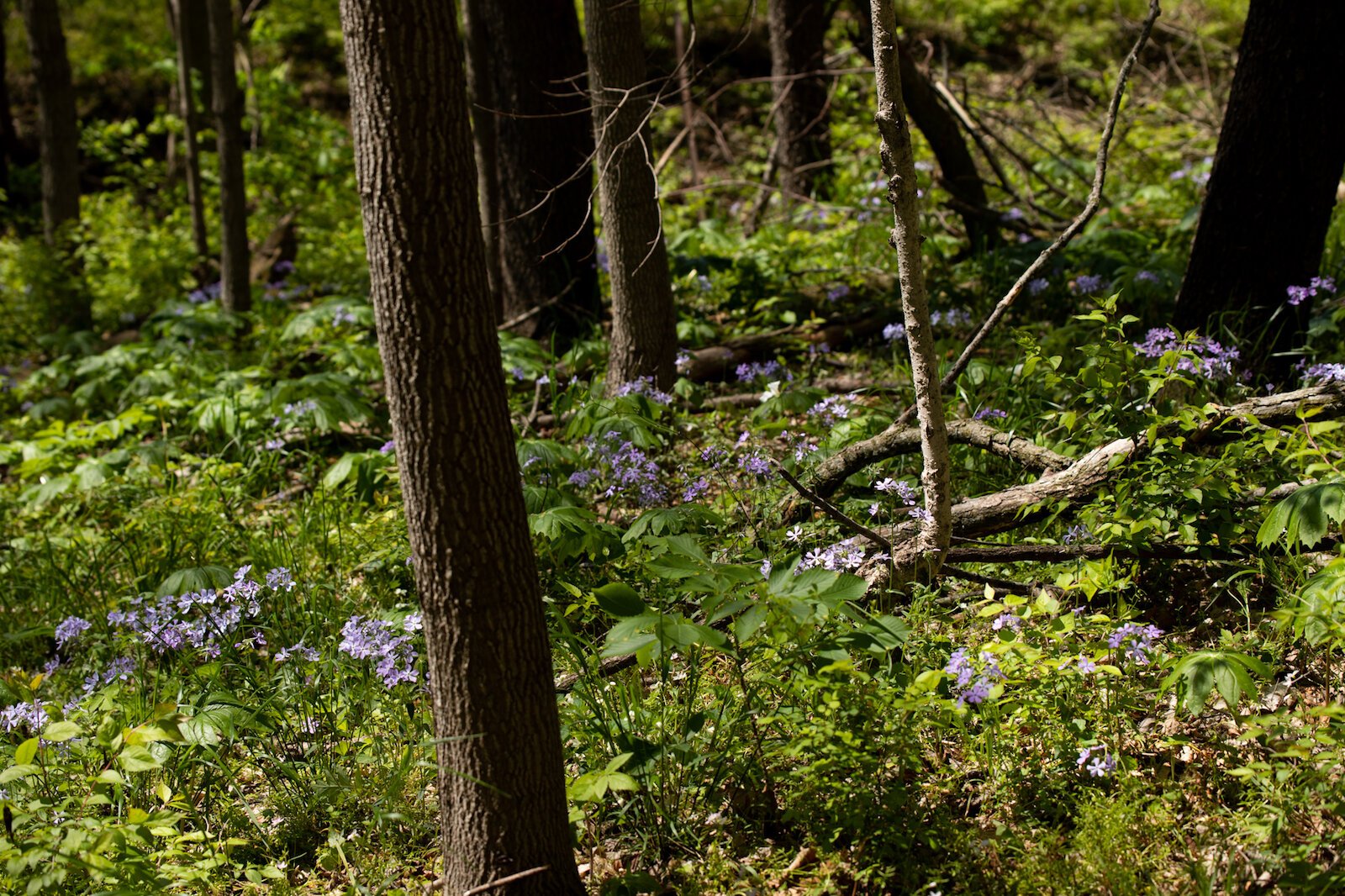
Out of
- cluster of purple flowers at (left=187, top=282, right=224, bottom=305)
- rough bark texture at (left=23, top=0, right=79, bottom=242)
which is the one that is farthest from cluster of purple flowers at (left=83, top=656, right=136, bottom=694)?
rough bark texture at (left=23, top=0, right=79, bottom=242)

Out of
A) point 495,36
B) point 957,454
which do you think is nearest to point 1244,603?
point 957,454

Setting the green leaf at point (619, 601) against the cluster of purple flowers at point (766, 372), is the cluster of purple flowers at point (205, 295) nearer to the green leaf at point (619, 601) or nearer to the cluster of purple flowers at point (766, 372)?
the cluster of purple flowers at point (766, 372)

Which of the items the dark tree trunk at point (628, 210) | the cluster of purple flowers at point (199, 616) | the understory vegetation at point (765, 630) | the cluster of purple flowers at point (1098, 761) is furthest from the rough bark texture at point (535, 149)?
the cluster of purple flowers at point (1098, 761)

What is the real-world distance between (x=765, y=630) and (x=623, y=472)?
1149 mm

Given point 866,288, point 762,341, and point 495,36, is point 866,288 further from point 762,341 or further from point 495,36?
point 495,36

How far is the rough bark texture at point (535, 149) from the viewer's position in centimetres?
583

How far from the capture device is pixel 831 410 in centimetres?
388

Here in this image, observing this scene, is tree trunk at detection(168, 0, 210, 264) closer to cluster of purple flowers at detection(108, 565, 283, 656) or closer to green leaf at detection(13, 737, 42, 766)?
cluster of purple flowers at detection(108, 565, 283, 656)

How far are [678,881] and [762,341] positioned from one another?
351 centimetres

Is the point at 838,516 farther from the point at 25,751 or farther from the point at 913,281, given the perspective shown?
the point at 25,751

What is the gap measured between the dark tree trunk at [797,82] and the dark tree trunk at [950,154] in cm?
215

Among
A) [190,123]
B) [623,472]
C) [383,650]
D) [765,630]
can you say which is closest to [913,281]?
[765,630]

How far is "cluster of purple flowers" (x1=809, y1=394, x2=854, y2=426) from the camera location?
145 inches

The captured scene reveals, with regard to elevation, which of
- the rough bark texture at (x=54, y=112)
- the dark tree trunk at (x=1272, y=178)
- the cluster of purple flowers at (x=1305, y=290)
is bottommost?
the cluster of purple flowers at (x=1305, y=290)
